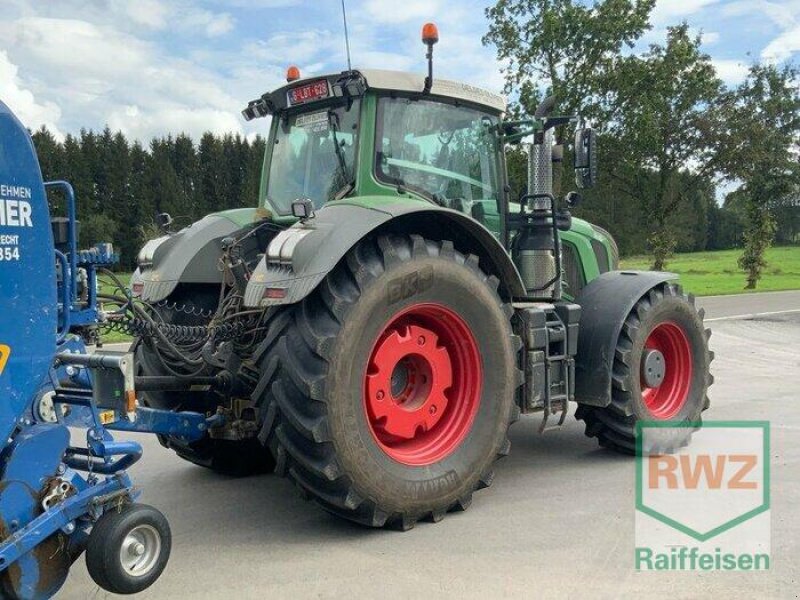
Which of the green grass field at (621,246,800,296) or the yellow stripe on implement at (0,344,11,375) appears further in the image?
the green grass field at (621,246,800,296)

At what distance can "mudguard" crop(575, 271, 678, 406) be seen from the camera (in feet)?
16.9

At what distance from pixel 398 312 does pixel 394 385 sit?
1.59 ft

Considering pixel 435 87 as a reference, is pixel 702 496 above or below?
below

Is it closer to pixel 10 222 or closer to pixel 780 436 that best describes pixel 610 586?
pixel 10 222

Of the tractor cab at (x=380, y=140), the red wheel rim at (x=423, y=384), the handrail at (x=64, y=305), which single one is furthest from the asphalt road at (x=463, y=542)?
the tractor cab at (x=380, y=140)

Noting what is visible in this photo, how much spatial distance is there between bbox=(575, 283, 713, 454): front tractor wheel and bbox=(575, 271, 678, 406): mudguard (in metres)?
0.11

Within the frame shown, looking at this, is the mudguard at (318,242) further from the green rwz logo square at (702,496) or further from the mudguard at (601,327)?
the green rwz logo square at (702,496)

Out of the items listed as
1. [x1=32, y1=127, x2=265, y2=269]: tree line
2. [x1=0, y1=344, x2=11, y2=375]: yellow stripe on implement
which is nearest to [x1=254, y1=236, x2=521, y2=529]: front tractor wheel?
[x1=0, y1=344, x2=11, y2=375]: yellow stripe on implement

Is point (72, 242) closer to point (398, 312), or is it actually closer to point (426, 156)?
point (398, 312)

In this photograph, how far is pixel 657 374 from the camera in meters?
5.54

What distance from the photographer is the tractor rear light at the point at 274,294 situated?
12.1ft

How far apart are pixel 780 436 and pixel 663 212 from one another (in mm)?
24470

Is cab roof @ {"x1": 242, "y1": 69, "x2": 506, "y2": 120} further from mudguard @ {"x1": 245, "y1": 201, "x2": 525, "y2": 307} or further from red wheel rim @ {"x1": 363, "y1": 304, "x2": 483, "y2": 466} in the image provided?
red wheel rim @ {"x1": 363, "y1": 304, "x2": 483, "y2": 466}

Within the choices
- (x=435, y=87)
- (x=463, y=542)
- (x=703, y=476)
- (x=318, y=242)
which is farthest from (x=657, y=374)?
(x=318, y=242)
